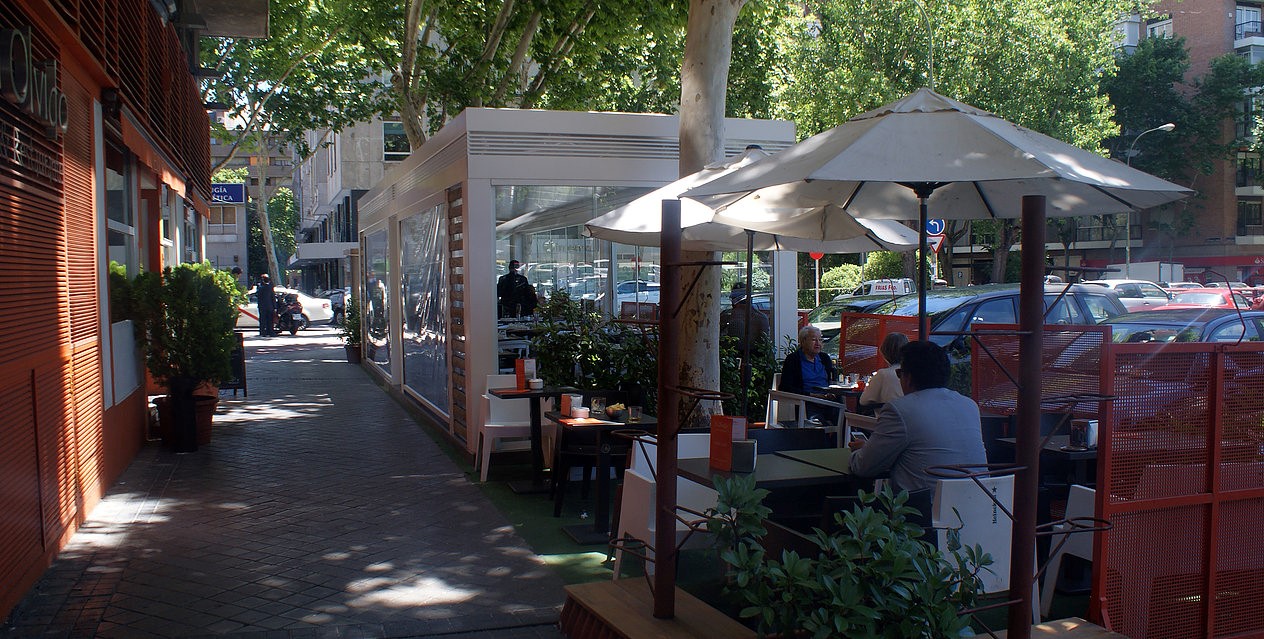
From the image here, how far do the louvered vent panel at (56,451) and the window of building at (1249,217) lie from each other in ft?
179

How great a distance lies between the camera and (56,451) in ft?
20.7

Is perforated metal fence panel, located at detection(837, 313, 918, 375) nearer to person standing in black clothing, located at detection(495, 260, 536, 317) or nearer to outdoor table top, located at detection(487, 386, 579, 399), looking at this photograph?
outdoor table top, located at detection(487, 386, 579, 399)

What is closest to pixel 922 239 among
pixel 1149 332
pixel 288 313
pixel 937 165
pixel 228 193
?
pixel 937 165

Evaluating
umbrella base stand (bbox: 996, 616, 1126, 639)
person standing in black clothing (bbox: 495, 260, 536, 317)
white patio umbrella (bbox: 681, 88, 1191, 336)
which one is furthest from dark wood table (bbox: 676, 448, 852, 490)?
person standing in black clothing (bbox: 495, 260, 536, 317)

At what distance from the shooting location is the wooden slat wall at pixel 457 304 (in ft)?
31.5

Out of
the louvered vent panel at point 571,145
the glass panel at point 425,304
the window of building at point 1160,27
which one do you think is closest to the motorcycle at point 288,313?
the glass panel at point 425,304

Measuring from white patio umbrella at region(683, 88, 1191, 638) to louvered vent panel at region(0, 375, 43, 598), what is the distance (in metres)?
3.72

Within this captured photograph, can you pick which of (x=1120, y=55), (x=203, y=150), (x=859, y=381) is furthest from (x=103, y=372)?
(x=1120, y=55)

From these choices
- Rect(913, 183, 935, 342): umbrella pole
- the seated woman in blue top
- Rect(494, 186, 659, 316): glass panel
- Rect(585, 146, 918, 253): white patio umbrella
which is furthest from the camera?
Rect(494, 186, 659, 316): glass panel

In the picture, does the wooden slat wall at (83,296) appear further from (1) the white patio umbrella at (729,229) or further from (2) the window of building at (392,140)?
(2) the window of building at (392,140)

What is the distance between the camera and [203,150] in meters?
19.0

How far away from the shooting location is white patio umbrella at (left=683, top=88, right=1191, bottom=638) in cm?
316

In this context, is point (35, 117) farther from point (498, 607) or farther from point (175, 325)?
point (175, 325)

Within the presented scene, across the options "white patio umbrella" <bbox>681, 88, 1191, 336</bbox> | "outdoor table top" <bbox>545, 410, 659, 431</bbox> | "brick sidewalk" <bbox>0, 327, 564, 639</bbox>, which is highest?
"white patio umbrella" <bbox>681, 88, 1191, 336</bbox>
